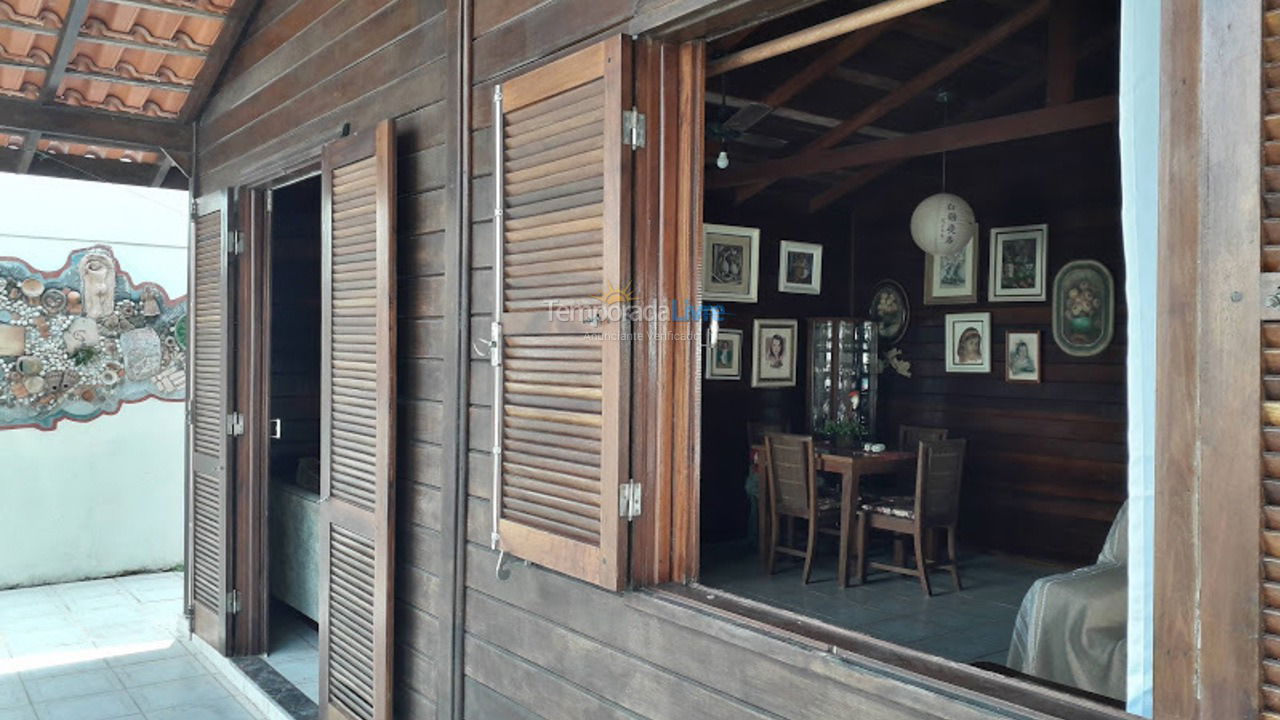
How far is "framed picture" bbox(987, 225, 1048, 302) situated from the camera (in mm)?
5988

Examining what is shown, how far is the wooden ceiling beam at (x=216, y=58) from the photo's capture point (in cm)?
454

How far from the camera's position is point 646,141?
7.59 feet

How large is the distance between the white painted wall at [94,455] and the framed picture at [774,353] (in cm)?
401

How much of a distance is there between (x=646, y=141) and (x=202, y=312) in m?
3.53

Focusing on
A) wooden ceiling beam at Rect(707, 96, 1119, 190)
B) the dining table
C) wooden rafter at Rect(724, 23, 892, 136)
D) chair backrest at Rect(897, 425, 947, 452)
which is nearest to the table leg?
the dining table

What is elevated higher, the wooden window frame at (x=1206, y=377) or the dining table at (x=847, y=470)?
the wooden window frame at (x=1206, y=377)

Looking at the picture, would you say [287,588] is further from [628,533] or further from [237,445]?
[628,533]

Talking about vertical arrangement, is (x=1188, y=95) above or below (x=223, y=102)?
below

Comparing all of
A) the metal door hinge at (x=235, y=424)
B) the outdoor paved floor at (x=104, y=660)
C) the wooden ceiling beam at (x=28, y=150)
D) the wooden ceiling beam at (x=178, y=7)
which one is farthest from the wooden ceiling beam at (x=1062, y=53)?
the wooden ceiling beam at (x=28, y=150)

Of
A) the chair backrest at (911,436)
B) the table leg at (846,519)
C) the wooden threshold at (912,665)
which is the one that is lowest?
the table leg at (846,519)

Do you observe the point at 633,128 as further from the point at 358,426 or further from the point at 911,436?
the point at 911,436

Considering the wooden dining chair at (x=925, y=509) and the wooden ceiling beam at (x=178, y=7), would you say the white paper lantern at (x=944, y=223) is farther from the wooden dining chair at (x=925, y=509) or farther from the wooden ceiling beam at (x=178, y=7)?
the wooden ceiling beam at (x=178, y=7)

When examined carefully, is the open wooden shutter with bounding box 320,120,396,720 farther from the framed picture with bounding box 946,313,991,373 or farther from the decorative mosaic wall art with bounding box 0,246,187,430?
the framed picture with bounding box 946,313,991,373

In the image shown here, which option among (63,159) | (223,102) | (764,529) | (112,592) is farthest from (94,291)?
(764,529)
